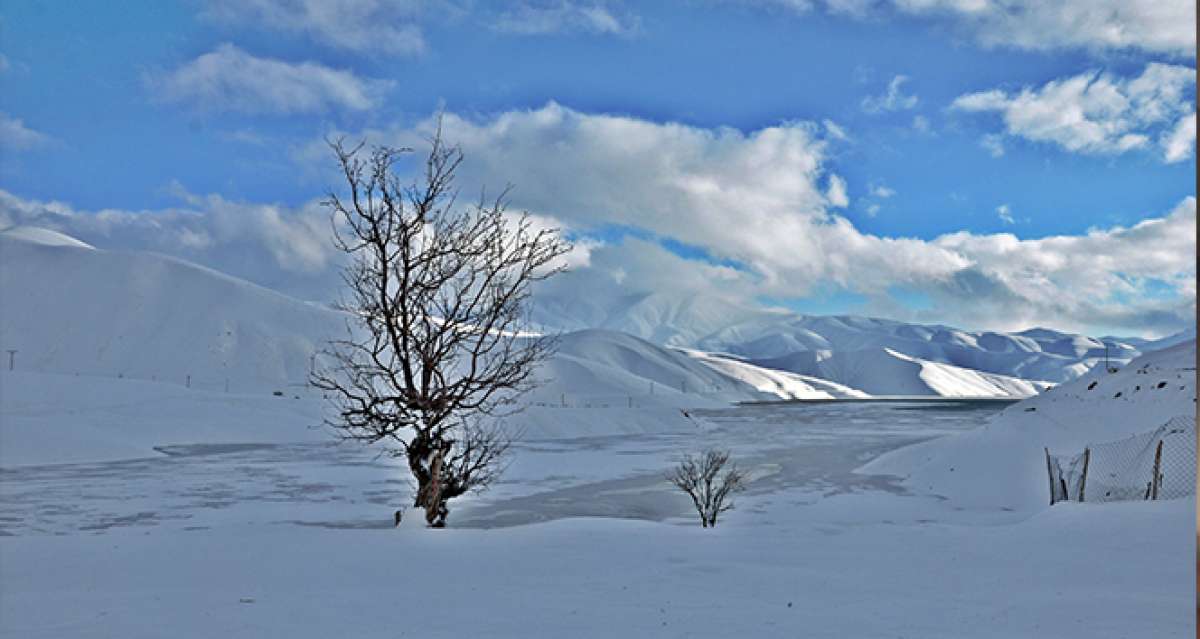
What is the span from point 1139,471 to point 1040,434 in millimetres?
15173

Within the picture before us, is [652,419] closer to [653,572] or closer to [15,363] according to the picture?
[653,572]

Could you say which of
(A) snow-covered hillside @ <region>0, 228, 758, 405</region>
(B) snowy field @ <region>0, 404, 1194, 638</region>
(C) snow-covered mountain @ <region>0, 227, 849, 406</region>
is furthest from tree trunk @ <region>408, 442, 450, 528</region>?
(A) snow-covered hillside @ <region>0, 228, 758, 405</region>

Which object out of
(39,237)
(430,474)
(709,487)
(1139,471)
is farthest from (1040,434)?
(39,237)

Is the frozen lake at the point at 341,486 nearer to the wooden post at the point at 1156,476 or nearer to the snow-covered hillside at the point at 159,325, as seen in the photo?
the wooden post at the point at 1156,476

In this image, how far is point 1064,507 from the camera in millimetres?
13031

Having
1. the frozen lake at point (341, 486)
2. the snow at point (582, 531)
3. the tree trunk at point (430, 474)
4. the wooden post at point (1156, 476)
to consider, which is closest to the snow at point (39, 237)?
the snow at point (582, 531)

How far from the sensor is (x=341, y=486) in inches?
1238

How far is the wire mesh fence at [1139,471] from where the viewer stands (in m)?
16.8

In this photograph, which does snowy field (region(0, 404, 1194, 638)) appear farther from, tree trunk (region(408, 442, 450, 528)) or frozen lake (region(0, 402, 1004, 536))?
frozen lake (region(0, 402, 1004, 536))

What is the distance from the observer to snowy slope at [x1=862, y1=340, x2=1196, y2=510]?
94.4 ft

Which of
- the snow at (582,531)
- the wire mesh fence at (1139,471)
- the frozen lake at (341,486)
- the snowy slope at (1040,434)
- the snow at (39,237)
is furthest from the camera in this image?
the snow at (39,237)

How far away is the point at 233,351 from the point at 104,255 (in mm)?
41127

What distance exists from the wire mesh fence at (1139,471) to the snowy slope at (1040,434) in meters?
6.36

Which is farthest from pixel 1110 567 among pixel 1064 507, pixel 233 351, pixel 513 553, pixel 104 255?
pixel 104 255
